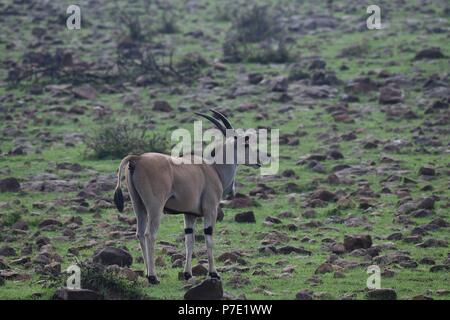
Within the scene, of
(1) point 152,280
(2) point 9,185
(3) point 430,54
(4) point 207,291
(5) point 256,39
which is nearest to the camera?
(4) point 207,291

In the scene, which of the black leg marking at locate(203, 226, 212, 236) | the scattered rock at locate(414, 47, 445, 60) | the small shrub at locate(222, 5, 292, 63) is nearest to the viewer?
the black leg marking at locate(203, 226, 212, 236)

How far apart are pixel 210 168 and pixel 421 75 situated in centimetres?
1366

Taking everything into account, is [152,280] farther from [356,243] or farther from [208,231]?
[356,243]

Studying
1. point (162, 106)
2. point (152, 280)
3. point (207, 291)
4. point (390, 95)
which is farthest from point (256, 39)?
point (207, 291)

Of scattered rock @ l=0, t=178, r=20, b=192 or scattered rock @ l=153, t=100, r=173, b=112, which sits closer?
scattered rock @ l=0, t=178, r=20, b=192

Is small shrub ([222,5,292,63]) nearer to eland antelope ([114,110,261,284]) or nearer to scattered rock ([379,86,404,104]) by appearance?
scattered rock ([379,86,404,104])

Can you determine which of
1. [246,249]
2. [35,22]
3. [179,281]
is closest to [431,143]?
[246,249]

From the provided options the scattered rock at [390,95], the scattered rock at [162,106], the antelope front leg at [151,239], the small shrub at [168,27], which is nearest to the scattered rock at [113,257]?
the antelope front leg at [151,239]

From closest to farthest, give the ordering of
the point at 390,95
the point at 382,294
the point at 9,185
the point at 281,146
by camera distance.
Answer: the point at 382,294 < the point at 9,185 < the point at 281,146 < the point at 390,95

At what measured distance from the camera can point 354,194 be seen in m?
17.4

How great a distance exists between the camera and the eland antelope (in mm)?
12062

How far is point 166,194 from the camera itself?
12.1 metres

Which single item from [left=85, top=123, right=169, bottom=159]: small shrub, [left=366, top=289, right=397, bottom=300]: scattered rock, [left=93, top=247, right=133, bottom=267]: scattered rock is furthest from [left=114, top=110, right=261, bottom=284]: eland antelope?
[left=85, top=123, right=169, bottom=159]: small shrub

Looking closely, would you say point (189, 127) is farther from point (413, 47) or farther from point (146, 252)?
point (146, 252)
